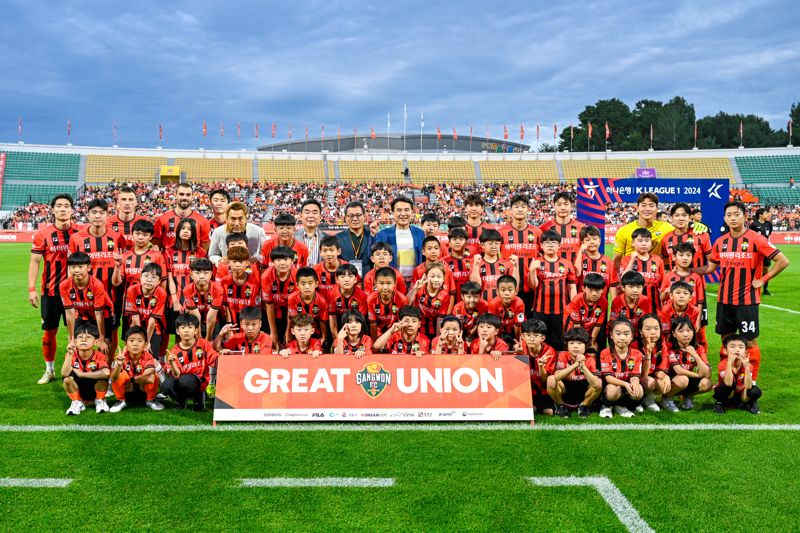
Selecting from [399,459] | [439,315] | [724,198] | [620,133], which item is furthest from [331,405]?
[620,133]

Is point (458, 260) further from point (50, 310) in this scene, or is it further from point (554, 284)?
point (50, 310)

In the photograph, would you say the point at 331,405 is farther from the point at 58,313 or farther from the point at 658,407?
the point at 58,313

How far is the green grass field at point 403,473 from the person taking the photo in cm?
331

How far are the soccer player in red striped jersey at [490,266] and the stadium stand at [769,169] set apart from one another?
53.1m

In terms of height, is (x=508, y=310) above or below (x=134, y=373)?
above

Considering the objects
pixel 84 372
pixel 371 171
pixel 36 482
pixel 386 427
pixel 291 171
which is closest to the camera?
pixel 36 482

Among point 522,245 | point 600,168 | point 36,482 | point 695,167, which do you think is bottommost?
point 36,482

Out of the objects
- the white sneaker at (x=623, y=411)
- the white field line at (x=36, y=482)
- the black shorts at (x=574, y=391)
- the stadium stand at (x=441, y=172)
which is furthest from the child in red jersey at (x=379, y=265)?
the stadium stand at (x=441, y=172)

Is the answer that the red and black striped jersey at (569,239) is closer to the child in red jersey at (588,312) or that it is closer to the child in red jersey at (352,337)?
the child in red jersey at (588,312)

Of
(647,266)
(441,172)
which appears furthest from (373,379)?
(441,172)

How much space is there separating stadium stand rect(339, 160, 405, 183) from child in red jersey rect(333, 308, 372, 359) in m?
46.0

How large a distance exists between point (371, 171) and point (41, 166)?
88.6 feet

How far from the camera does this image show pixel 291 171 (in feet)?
171

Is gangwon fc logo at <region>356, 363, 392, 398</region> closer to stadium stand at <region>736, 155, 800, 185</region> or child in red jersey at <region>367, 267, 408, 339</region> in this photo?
child in red jersey at <region>367, 267, 408, 339</region>
